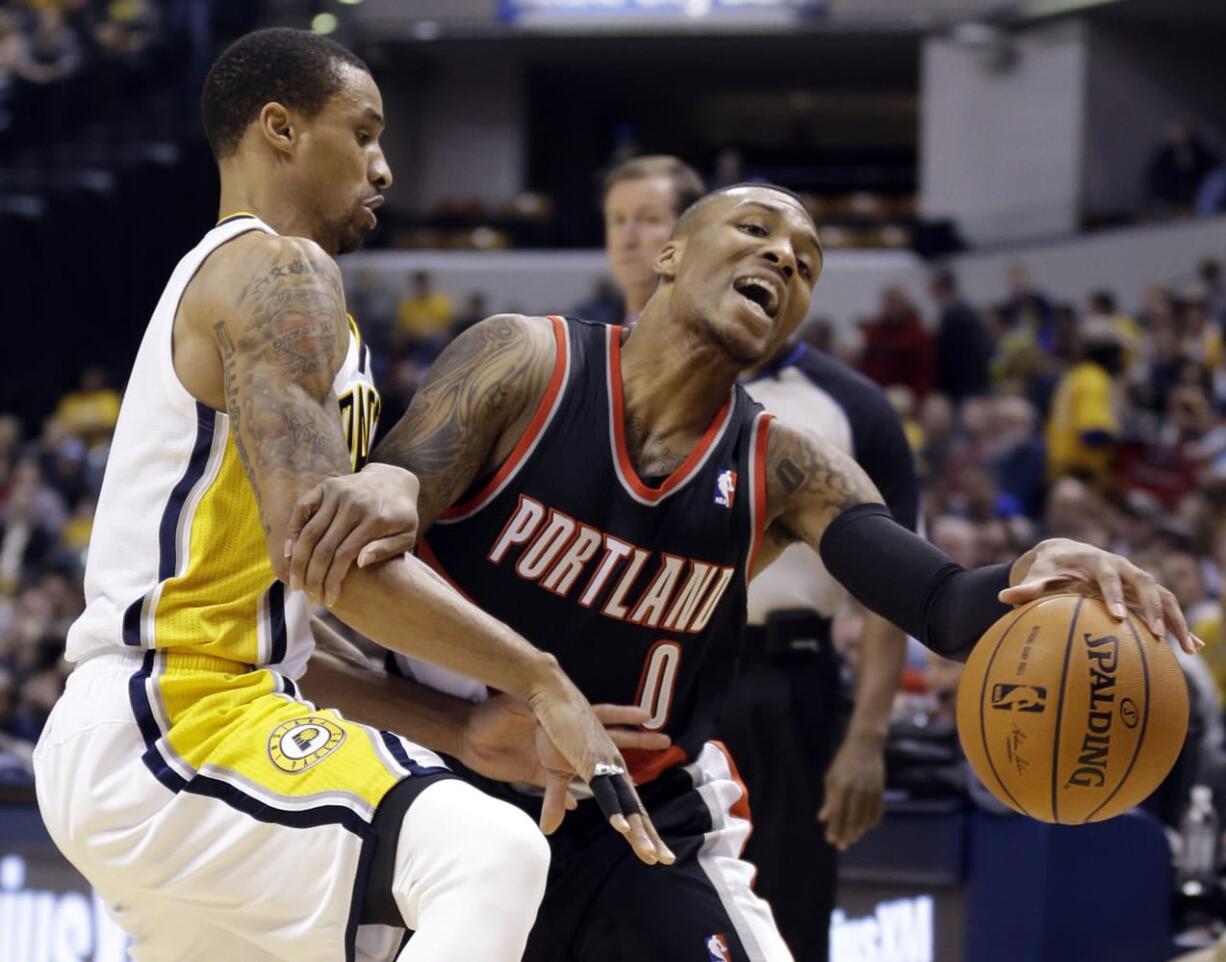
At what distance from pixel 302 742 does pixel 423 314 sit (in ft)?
46.8

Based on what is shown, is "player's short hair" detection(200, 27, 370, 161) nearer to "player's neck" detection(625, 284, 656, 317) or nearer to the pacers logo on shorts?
the pacers logo on shorts

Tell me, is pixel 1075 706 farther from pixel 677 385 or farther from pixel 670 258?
pixel 670 258

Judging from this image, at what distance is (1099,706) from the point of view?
2842mm

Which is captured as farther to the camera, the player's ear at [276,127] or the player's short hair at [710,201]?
the player's short hair at [710,201]

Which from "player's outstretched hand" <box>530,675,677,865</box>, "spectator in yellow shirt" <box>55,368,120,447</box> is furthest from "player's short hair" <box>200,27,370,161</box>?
"spectator in yellow shirt" <box>55,368,120,447</box>

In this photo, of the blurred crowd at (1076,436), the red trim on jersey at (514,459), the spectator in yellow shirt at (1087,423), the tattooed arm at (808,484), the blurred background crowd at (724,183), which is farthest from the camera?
the spectator in yellow shirt at (1087,423)

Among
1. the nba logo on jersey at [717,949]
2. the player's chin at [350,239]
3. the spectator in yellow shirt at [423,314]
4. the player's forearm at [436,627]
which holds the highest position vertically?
the spectator in yellow shirt at [423,314]

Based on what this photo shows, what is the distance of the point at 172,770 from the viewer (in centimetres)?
274

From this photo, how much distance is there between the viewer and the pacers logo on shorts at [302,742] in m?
2.70

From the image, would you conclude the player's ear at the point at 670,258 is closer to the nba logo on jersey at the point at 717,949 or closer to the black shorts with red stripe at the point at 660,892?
the black shorts with red stripe at the point at 660,892

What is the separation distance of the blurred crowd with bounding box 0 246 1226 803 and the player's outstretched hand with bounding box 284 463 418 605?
313 cm

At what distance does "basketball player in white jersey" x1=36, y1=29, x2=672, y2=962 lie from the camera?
263 cm

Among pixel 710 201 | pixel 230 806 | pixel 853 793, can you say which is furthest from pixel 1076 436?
pixel 230 806

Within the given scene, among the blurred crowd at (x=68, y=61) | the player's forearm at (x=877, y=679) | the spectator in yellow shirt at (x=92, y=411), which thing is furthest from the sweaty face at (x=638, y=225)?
the blurred crowd at (x=68, y=61)
